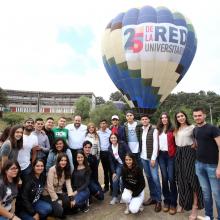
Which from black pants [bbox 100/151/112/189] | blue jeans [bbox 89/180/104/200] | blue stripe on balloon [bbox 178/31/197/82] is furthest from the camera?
blue stripe on balloon [bbox 178/31/197/82]

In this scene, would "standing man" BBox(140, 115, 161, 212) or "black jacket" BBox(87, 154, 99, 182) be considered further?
"black jacket" BBox(87, 154, 99, 182)

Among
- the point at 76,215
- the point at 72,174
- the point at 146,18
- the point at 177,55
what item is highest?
the point at 146,18

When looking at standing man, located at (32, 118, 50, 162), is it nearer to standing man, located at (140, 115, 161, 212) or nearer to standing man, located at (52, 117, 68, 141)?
standing man, located at (52, 117, 68, 141)

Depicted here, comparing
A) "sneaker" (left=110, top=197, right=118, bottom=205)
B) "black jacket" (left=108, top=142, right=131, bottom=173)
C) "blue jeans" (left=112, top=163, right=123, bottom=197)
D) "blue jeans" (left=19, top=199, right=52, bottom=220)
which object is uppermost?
"black jacket" (left=108, top=142, right=131, bottom=173)

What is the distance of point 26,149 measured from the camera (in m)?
4.71

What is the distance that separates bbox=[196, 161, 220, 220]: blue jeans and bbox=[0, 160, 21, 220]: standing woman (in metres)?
2.87

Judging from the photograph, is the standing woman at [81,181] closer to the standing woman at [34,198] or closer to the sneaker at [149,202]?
the standing woman at [34,198]

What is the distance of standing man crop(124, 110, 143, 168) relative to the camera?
546 cm

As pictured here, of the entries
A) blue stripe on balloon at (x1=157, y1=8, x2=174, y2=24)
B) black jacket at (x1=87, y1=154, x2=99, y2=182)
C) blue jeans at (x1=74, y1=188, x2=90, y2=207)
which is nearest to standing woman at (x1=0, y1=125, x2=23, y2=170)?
blue jeans at (x1=74, y1=188, x2=90, y2=207)

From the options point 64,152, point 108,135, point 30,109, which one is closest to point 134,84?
point 108,135

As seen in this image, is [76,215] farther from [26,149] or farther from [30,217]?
[26,149]

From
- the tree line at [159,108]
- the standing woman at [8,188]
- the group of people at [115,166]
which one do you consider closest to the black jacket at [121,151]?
the group of people at [115,166]

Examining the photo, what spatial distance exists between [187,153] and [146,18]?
38.3 ft

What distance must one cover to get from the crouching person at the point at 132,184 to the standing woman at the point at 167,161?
44 centimetres
